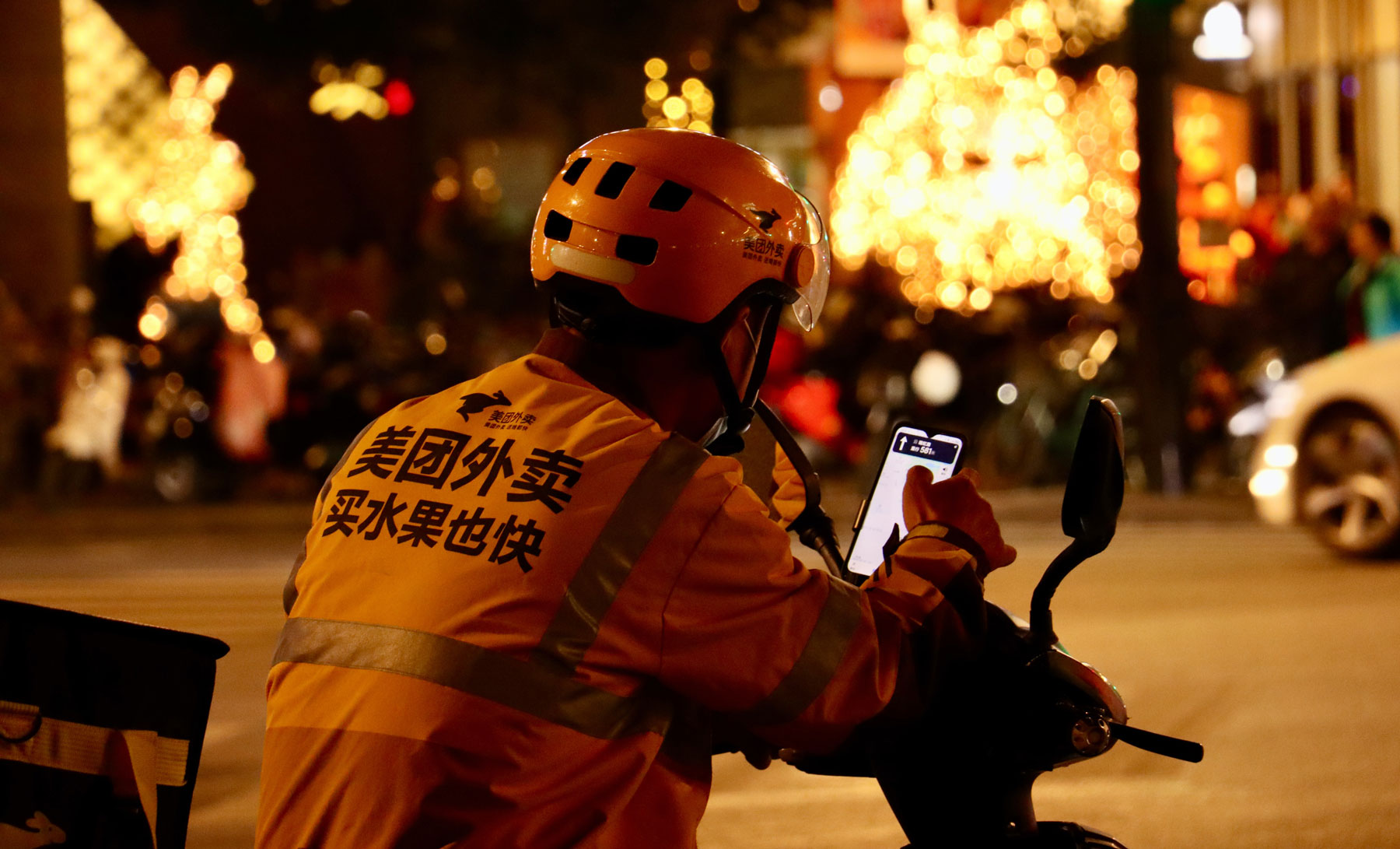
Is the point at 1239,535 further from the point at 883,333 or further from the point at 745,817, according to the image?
the point at 745,817

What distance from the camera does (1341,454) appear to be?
10.3 metres

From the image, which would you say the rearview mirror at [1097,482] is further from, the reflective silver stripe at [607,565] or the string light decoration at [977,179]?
the string light decoration at [977,179]

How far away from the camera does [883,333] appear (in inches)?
631

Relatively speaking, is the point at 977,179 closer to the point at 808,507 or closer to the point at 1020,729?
the point at 808,507

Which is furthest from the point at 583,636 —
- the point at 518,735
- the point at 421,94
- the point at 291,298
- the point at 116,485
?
the point at 421,94

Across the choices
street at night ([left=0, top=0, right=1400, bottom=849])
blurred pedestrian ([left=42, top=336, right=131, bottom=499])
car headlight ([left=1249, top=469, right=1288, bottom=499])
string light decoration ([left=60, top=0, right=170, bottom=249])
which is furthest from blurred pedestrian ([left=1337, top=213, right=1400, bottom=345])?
string light decoration ([left=60, top=0, right=170, bottom=249])

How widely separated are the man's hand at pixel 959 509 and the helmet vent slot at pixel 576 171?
668mm

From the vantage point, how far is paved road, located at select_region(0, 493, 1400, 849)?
545cm

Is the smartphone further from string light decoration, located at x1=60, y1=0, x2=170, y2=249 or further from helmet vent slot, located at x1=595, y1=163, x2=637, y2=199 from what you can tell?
string light decoration, located at x1=60, y1=0, x2=170, y2=249

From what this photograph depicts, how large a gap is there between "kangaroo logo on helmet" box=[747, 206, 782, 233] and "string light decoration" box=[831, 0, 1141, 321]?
19.9 m

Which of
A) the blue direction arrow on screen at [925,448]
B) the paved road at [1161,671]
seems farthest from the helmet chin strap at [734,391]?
the paved road at [1161,671]

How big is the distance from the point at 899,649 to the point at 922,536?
181 mm

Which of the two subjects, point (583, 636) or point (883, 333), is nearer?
point (583, 636)

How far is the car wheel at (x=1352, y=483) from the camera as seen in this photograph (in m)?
10.1
